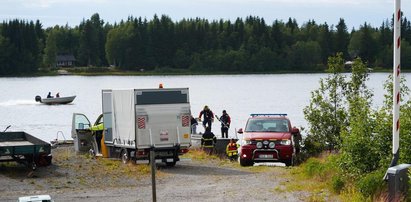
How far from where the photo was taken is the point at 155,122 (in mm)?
23938

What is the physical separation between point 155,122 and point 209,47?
6262 inches

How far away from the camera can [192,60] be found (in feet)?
572

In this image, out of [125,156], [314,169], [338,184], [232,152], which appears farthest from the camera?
[232,152]

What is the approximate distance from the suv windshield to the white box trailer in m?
2.24

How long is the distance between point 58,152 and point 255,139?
10636 mm

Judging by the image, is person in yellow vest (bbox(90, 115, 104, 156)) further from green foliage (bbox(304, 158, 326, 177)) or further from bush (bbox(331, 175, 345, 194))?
bush (bbox(331, 175, 345, 194))

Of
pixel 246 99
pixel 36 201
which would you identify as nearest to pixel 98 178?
pixel 36 201

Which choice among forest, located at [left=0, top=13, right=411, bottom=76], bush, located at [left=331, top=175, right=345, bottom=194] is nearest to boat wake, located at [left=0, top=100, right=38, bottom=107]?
forest, located at [left=0, top=13, right=411, bottom=76]

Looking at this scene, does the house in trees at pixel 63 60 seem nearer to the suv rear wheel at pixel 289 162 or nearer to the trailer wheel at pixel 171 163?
the trailer wheel at pixel 171 163

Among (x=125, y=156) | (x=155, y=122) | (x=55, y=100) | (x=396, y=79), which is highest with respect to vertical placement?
(x=396, y=79)

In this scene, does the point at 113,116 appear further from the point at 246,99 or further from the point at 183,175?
the point at 246,99

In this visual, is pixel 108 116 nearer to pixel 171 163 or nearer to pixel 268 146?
pixel 171 163

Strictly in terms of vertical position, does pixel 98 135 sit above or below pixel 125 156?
above

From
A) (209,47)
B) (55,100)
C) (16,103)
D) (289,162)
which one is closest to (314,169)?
(289,162)
